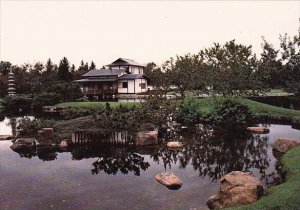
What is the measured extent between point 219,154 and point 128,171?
6.39 metres

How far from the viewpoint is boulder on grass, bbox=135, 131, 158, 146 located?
24.2m

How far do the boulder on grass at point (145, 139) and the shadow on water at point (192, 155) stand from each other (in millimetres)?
719

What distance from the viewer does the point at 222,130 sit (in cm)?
2884

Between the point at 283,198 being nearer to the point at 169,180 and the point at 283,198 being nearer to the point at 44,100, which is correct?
the point at 169,180

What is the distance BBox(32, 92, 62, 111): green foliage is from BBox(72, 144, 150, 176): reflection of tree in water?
28145mm

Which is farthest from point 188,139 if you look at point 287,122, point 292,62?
point 292,62

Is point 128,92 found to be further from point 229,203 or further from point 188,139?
point 229,203

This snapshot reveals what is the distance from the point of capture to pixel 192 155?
2120 cm

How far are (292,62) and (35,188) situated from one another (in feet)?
118

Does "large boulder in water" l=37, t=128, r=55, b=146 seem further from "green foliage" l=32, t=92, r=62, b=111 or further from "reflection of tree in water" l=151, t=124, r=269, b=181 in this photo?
"green foliage" l=32, t=92, r=62, b=111

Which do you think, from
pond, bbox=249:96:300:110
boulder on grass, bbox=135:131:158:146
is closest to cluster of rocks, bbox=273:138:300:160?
boulder on grass, bbox=135:131:158:146

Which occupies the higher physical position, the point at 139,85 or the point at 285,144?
the point at 139,85

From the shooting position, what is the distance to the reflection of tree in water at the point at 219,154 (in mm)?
18203

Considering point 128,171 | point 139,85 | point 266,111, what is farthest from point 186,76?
point 128,171
